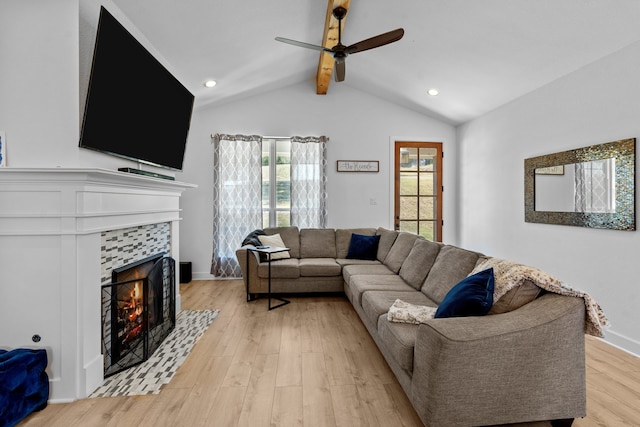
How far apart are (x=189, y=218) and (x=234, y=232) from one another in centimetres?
75

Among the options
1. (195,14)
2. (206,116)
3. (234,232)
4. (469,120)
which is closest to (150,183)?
(195,14)

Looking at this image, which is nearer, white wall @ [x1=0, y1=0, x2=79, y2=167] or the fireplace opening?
white wall @ [x1=0, y1=0, x2=79, y2=167]

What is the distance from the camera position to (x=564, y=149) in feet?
10.9

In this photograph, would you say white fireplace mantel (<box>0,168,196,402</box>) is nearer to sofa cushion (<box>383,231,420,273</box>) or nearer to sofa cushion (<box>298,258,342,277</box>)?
sofa cushion (<box>298,258,342,277</box>)

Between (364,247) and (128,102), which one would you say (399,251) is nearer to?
(364,247)

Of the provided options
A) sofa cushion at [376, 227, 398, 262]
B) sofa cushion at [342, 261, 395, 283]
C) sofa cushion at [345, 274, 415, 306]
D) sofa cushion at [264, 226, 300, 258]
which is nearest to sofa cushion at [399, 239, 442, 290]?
sofa cushion at [345, 274, 415, 306]

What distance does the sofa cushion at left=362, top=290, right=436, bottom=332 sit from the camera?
2430 millimetres

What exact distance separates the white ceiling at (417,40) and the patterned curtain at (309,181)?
3.56 feet

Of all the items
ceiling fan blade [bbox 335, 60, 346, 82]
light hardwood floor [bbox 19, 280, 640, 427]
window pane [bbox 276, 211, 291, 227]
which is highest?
ceiling fan blade [bbox 335, 60, 346, 82]

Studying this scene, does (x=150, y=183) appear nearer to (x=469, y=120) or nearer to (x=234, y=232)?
→ (x=234, y=232)

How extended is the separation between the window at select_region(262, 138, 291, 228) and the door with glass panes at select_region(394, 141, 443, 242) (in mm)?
1832

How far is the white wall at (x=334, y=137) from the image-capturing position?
5066 millimetres

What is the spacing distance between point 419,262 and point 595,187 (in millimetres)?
1729

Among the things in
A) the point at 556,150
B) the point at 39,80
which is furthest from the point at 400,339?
the point at 556,150
